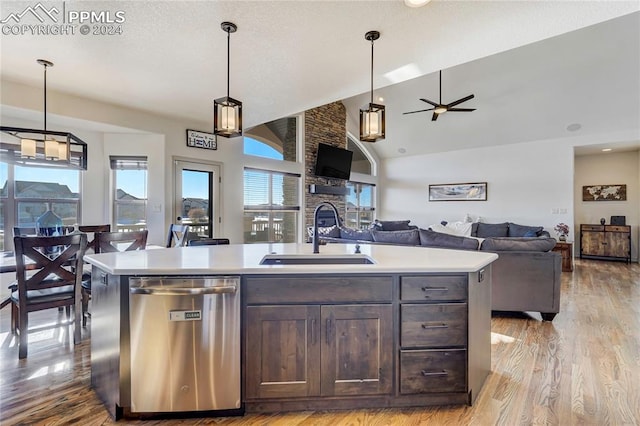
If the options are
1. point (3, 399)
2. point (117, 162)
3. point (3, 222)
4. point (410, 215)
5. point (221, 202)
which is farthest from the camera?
point (410, 215)

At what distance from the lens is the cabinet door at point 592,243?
24.3 ft

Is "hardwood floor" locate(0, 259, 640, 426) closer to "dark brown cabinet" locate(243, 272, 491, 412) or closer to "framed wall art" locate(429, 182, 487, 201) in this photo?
"dark brown cabinet" locate(243, 272, 491, 412)

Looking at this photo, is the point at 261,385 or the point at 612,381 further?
the point at 612,381

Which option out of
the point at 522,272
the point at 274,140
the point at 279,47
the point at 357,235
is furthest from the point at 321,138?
the point at 522,272

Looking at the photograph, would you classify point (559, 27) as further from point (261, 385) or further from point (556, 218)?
point (556, 218)

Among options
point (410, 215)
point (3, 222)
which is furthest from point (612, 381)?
point (410, 215)

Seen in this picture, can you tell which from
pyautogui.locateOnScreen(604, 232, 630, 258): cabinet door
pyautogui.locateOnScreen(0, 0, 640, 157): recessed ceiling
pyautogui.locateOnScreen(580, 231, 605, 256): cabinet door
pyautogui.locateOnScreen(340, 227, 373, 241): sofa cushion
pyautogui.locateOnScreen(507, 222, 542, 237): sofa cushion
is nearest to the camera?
pyautogui.locateOnScreen(0, 0, 640, 157): recessed ceiling

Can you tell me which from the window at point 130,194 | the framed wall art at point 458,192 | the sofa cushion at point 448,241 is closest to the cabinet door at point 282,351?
the sofa cushion at point 448,241

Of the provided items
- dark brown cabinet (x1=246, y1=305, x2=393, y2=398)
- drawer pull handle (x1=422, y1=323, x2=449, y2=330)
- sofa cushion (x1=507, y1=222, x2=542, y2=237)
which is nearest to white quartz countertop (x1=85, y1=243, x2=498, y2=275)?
dark brown cabinet (x1=246, y1=305, x2=393, y2=398)

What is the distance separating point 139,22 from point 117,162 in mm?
2844

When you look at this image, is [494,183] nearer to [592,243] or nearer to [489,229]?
[489,229]

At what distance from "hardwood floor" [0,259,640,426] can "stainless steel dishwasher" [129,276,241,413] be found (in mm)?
164

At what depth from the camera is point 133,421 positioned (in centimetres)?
175

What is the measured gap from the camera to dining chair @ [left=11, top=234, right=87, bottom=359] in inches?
96.0
